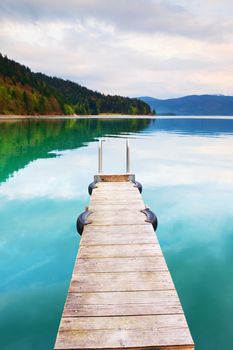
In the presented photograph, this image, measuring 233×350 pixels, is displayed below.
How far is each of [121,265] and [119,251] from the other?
1.87ft

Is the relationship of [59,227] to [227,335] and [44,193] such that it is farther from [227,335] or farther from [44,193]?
[227,335]

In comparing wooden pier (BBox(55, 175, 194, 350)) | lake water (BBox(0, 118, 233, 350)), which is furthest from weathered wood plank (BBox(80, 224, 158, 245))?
lake water (BBox(0, 118, 233, 350))

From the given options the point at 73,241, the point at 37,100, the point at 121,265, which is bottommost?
the point at 73,241

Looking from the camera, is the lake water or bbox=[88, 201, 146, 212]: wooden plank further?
bbox=[88, 201, 146, 212]: wooden plank

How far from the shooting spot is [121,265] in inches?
197

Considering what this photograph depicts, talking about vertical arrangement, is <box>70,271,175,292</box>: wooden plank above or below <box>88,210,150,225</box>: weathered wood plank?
above

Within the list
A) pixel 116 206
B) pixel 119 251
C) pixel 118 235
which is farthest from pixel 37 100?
pixel 119 251

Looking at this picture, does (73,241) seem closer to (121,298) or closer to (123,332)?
(121,298)

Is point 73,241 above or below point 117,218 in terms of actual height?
below

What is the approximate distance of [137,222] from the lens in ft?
23.5

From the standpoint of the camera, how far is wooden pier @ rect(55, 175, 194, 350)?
3340 millimetres

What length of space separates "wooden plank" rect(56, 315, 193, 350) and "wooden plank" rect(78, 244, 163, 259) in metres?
1.73

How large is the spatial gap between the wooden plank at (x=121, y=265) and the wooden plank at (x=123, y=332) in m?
1.19

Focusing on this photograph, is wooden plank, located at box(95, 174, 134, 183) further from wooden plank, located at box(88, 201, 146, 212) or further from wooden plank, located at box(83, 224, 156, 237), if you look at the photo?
wooden plank, located at box(83, 224, 156, 237)
